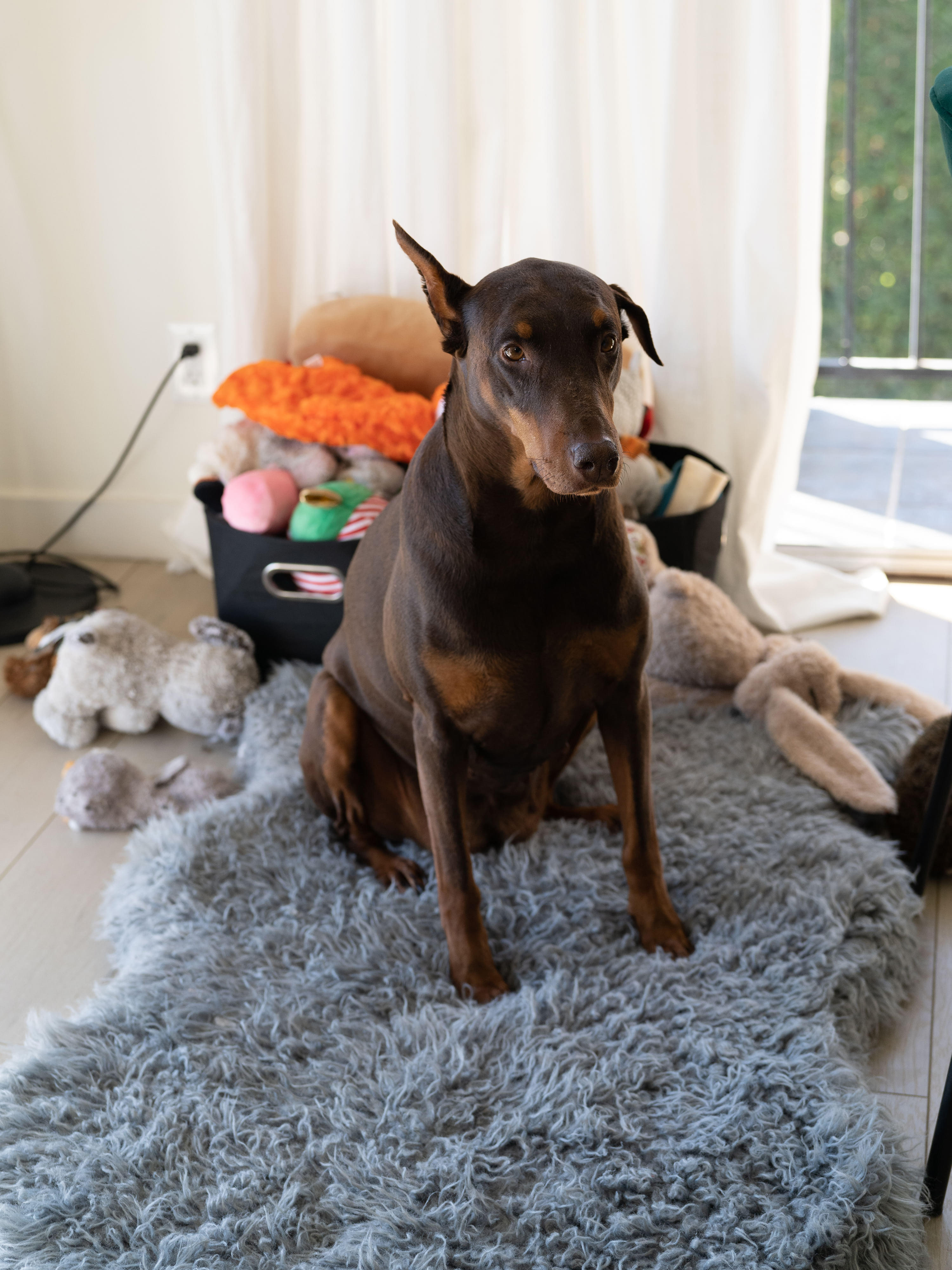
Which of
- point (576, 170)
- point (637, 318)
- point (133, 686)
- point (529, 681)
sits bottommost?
point (133, 686)

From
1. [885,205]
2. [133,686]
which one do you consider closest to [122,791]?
[133,686]

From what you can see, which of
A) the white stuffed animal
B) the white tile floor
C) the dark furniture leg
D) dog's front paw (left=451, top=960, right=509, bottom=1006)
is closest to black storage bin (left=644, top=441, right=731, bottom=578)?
the white tile floor

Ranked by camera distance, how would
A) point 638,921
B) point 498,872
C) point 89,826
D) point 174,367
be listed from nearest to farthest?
1. point 638,921
2. point 498,872
3. point 89,826
4. point 174,367

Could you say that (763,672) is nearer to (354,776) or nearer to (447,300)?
(354,776)

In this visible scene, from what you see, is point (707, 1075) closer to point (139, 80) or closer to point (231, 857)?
point (231, 857)

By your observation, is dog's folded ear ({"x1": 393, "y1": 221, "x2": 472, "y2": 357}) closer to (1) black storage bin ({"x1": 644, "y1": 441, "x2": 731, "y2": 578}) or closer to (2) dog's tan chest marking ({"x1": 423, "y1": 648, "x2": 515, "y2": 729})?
(2) dog's tan chest marking ({"x1": 423, "y1": 648, "x2": 515, "y2": 729})

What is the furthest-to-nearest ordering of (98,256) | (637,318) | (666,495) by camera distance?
1. (98,256)
2. (666,495)
3. (637,318)

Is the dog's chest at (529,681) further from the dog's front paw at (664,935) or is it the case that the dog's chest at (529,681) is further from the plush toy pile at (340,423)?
the plush toy pile at (340,423)

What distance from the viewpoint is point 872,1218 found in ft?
3.51

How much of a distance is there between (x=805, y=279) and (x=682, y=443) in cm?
40

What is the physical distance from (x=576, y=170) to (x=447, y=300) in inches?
46.6

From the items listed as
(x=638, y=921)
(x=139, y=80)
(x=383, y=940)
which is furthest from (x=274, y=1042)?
(x=139, y=80)

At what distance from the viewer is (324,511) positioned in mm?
2125

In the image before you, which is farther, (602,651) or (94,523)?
(94,523)
